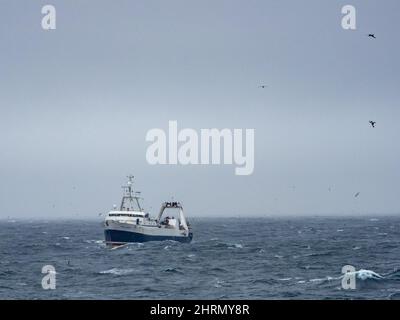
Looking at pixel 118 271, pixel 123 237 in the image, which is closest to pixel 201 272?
pixel 118 271

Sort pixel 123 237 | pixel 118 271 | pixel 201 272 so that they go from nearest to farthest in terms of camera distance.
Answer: pixel 201 272 < pixel 118 271 < pixel 123 237

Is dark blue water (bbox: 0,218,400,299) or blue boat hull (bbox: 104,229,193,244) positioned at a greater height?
blue boat hull (bbox: 104,229,193,244)

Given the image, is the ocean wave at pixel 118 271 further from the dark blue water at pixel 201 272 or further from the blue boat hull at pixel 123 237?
the blue boat hull at pixel 123 237

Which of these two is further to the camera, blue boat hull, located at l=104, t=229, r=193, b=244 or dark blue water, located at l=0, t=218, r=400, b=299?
blue boat hull, located at l=104, t=229, r=193, b=244

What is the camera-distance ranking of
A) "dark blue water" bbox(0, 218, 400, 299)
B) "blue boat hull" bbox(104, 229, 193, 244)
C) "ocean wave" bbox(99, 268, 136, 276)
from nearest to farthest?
A: "dark blue water" bbox(0, 218, 400, 299) < "ocean wave" bbox(99, 268, 136, 276) < "blue boat hull" bbox(104, 229, 193, 244)

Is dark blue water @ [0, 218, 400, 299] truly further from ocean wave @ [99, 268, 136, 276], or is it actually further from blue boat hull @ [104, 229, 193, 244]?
blue boat hull @ [104, 229, 193, 244]

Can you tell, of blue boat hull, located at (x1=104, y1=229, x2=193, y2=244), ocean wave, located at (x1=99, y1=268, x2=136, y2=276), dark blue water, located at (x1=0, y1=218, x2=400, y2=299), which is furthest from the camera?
blue boat hull, located at (x1=104, y1=229, x2=193, y2=244)

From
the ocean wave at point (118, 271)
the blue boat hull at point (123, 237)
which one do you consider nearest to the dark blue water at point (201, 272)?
the ocean wave at point (118, 271)

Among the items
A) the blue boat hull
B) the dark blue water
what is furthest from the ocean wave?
the blue boat hull

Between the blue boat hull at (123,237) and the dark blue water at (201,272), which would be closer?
the dark blue water at (201,272)

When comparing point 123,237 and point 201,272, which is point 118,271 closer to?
point 201,272
